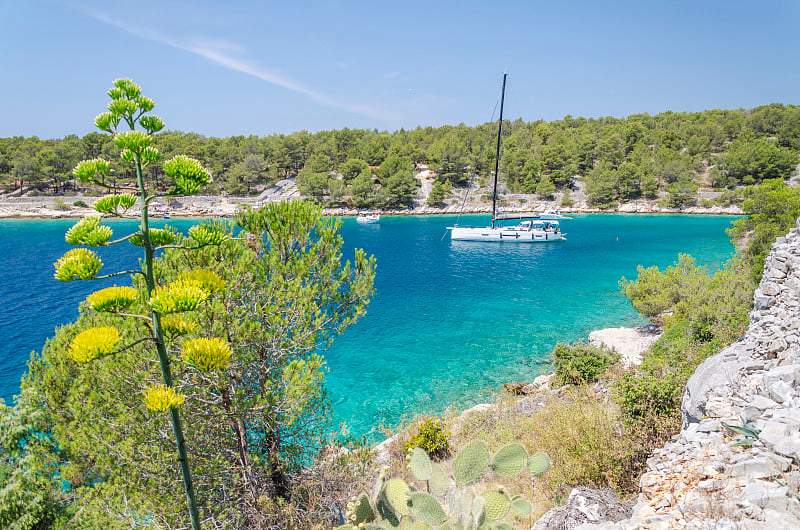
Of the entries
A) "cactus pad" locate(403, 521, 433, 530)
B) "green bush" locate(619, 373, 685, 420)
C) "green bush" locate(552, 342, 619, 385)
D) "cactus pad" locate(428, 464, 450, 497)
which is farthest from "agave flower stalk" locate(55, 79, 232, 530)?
"green bush" locate(552, 342, 619, 385)

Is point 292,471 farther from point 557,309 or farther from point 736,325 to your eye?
point 557,309

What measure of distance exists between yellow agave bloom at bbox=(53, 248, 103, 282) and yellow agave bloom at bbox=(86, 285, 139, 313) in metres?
0.17

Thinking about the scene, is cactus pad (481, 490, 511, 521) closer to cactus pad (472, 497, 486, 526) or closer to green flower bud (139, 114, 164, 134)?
cactus pad (472, 497, 486, 526)

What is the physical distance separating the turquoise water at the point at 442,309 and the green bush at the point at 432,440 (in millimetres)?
4292

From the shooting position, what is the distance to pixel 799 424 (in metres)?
4.18

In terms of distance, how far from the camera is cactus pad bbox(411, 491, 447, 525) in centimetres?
412

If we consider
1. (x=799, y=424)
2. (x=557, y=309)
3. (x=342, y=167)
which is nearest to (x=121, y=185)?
(x=799, y=424)

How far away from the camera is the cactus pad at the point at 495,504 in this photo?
4.19 m

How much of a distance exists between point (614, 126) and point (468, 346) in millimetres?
111535

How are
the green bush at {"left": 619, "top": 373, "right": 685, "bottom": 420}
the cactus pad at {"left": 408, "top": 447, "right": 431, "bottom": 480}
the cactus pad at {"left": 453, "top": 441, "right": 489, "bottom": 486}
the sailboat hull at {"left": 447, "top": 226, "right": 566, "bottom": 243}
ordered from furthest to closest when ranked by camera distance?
the sailboat hull at {"left": 447, "top": 226, "right": 566, "bottom": 243}, the green bush at {"left": 619, "top": 373, "right": 685, "bottom": 420}, the cactus pad at {"left": 408, "top": 447, "right": 431, "bottom": 480}, the cactus pad at {"left": 453, "top": 441, "right": 489, "bottom": 486}

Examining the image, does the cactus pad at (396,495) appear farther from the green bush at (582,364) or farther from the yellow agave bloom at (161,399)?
the green bush at (582,364)

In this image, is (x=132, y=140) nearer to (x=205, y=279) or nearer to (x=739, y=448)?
(x=205, y=279)

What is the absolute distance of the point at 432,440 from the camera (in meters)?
11.4

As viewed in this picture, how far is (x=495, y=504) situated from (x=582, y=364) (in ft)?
41.4
